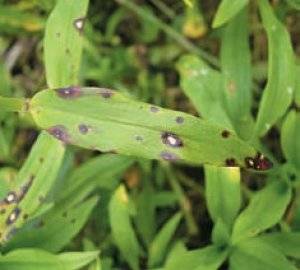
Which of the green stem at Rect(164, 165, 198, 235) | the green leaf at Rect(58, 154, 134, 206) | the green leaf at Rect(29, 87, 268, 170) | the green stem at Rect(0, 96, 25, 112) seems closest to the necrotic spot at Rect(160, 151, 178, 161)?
the green leaf at Rect(29, 87, 268, 170)

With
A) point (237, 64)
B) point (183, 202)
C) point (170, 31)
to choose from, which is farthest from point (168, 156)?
point (170, 31)

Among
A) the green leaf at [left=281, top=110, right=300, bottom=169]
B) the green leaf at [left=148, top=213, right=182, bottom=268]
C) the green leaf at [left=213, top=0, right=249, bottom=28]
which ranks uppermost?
the green leaf at [left=213, top=0, right=249, bottom=28]

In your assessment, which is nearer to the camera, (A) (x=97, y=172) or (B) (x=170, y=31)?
(A) (x=97, y=172)

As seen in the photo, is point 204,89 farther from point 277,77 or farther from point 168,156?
point 168,156

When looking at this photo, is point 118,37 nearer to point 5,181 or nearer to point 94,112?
point 5,181

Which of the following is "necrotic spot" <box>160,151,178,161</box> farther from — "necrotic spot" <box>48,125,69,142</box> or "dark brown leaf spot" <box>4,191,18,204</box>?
"dark brown leaf spot" <box>4,191,18,204</box>

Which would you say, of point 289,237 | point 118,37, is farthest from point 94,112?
point 118,37
